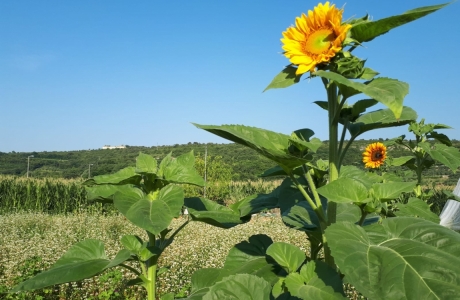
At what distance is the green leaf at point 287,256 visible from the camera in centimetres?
116

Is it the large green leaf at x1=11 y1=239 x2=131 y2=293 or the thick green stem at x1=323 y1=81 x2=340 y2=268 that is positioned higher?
the thick green stem at x1=323 y1=81 x2=340 y2=268

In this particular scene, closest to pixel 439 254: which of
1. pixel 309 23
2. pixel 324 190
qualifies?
pixel 324 190

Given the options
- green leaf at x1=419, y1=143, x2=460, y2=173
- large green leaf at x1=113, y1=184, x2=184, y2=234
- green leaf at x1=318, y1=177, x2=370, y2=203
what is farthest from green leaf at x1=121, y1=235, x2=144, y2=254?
green leaf at x1=419, y1=143, x2=460, y2=173

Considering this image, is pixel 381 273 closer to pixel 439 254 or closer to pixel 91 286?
pixel 439 254

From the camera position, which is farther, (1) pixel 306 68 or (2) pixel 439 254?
(1) pixel 306 68

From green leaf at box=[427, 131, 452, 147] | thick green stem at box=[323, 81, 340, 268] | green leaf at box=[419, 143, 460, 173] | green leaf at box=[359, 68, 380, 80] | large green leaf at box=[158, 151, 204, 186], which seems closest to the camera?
green leaf at box=[359, 68, 380, 80]

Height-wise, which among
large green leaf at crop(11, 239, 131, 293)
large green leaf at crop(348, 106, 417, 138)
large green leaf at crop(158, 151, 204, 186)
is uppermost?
large green leaf at crop(348, 106, 417, 138)

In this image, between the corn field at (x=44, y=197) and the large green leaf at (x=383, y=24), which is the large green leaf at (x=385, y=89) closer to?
the large green leaf at (x=383, y=24)

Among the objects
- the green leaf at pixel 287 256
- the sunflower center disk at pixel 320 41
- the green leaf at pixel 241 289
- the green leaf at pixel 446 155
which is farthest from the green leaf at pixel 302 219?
the green leaf at pixel 446 155

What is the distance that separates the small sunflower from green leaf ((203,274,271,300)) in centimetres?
289

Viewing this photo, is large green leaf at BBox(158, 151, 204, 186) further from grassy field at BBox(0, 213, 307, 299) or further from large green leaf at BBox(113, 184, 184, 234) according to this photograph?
grassy field at BBox(0, 213, 307, 299)

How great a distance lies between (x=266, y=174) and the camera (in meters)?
1.45

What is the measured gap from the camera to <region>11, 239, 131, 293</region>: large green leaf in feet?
3.98

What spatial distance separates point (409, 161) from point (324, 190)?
2.39 metres
